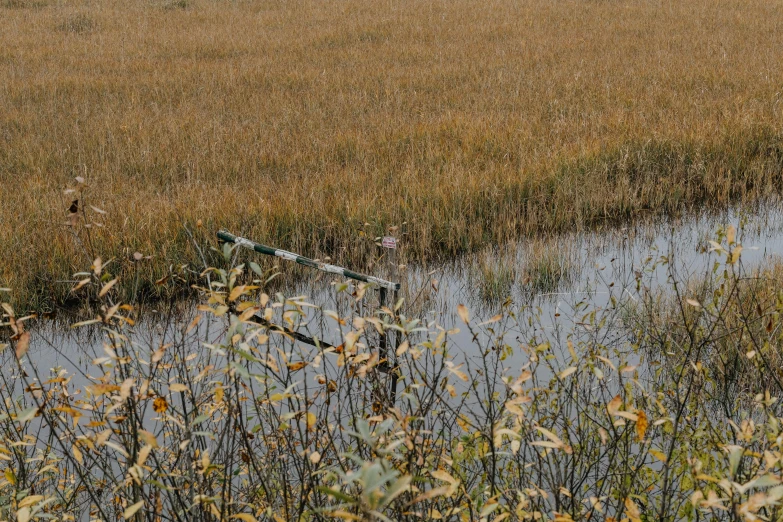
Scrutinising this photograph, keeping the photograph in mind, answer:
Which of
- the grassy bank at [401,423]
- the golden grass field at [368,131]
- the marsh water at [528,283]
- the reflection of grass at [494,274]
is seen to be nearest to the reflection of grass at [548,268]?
the marsh water at [528,283]

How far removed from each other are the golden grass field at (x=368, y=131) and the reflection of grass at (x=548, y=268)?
0.57 meters

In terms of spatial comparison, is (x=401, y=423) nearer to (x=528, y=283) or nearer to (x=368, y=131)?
(x=528, y=283)

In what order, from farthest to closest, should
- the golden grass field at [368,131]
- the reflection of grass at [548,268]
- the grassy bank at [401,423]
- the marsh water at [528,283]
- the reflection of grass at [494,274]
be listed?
1. the golden grass field at [368,131]
2. the reflection of grass at [548,268]
3. the reflection of grass at [494,274]
4. the marsh water at [528,283]
5. the grassy bank at [401,423]

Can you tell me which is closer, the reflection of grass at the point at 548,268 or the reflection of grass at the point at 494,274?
the reflection of grass at the point at 494,274

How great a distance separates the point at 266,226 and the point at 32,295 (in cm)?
161

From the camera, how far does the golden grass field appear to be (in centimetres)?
600

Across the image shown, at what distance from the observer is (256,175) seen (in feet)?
23.4

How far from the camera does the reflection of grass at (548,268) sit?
17.2 feet

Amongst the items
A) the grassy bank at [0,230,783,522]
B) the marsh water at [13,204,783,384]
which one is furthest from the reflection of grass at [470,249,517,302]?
the grassy bank at [0,230,783,522]

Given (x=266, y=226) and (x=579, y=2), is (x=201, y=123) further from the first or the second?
(x=579, y=2)

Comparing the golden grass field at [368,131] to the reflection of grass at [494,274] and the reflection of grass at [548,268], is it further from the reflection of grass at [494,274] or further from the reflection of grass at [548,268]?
the reflection of grass at [548,268]

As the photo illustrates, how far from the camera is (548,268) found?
17.8 feet

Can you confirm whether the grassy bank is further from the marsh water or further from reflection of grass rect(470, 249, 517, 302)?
reflection of grass rect(470, 249, 517, 302)

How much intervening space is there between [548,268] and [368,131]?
3497mm
